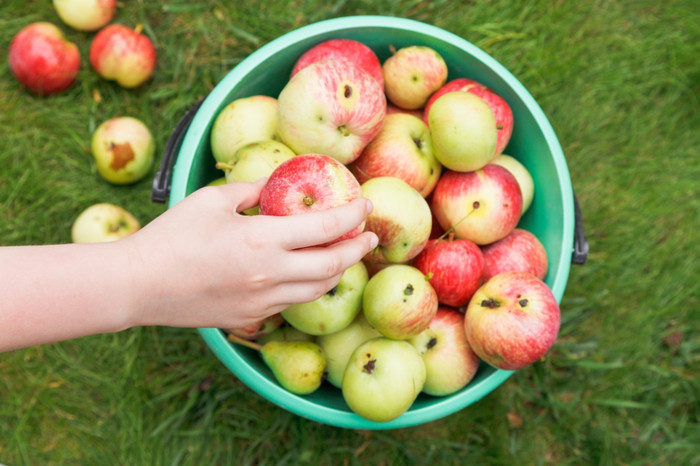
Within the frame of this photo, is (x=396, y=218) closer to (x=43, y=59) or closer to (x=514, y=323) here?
(x=514, y=323)

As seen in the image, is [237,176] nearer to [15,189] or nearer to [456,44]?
[456,44]

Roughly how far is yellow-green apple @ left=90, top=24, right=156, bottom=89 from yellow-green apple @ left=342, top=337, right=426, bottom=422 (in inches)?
54.1

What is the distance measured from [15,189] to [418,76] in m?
1.55

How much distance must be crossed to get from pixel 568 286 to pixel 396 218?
1115mm

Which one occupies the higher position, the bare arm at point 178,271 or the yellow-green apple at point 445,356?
the bare arm at point 178,271

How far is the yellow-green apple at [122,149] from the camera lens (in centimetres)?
193

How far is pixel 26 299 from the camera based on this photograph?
0.90 meters

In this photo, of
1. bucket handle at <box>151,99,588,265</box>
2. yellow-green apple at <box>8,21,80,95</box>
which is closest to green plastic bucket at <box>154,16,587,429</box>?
bucket handle at <box>151,99,588,265</box>

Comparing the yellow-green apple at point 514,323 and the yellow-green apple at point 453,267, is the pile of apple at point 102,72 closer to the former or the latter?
the yellow-green apple at point 453,267

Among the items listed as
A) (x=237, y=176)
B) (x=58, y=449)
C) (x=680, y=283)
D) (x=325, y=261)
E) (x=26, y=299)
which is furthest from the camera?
(x=680, y=283)

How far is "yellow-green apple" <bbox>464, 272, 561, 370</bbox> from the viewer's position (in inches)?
52.5

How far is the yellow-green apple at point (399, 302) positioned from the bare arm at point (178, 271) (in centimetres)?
25

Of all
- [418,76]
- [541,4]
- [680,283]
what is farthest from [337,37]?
[680,283]

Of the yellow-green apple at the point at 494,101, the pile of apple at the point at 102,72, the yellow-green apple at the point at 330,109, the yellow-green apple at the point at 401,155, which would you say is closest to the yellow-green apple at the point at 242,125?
the yellow-green apple at the point at 330,109
